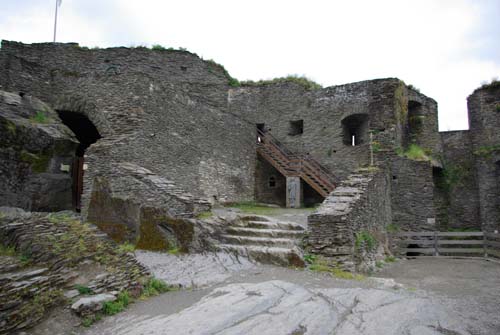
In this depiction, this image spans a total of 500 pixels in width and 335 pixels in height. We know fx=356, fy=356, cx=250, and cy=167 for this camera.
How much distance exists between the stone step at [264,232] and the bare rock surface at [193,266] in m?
1.00

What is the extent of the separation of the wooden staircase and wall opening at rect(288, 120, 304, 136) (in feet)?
2.79

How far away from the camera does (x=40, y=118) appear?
33.4 ft

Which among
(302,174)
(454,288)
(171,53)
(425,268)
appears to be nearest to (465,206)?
(302,174)

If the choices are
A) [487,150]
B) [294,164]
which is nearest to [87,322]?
[294,164]

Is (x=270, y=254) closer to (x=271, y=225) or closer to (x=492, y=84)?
(x=271, y=225)

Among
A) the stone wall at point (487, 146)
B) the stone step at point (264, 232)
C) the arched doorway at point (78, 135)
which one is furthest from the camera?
the stone wall at point (487, 146)

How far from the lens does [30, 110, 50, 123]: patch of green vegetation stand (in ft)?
32.9

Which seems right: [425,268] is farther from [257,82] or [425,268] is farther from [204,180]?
[257,82]

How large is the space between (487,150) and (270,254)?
1483cm

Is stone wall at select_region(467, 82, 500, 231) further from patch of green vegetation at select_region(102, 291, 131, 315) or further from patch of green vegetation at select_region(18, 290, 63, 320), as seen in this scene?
patch of green vegetation at select_region(18, 290, 63, 320)

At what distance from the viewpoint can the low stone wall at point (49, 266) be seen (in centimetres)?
394

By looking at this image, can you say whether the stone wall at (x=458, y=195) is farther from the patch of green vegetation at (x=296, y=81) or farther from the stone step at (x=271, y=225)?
the stone step at (x=271, y=225)

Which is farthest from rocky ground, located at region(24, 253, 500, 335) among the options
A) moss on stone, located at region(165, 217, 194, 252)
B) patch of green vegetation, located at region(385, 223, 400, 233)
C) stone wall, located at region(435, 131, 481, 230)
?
stone wall, located at region(435, 131, 481, 230)

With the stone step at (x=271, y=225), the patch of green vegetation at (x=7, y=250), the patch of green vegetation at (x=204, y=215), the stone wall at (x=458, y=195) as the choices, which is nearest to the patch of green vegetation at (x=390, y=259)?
the stone step at (x=271, y=225)
